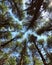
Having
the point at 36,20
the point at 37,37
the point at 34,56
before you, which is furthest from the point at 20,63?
the point at 36,20

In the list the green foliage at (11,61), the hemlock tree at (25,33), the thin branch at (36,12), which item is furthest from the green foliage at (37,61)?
the thin branch at (36,12)

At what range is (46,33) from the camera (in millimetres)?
9805

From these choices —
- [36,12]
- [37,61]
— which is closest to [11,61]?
[37,61]

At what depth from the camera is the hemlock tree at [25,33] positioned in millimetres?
9398

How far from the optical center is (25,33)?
1018 cm

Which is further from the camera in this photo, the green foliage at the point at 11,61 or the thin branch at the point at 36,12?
the green foliage at the point at 11,61

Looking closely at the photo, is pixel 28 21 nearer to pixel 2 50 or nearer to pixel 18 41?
pixel 18 41

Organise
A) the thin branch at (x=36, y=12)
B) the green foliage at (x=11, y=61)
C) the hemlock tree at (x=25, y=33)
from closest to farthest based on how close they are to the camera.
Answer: the thin branch at (x=36, y=12), the hemlock tree at (x=25, y=33), the green foliage at (x=11, y=61)

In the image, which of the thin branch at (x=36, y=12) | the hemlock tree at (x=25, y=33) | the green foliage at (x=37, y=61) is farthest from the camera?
the green foliage at (x=37, y=61)

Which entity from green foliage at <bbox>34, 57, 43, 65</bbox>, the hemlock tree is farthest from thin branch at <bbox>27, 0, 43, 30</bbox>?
green foliage at <bbox>34, 57, 43, 65</bbox>

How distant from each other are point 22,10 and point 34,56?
242cm

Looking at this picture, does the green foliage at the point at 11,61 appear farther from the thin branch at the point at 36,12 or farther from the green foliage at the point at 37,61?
the thin branch at the point at 36,12

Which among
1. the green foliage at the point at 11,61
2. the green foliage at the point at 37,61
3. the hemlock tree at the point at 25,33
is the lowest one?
the green foliage at the point at 37,61

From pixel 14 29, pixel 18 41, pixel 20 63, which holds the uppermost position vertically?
pixel 14 29
